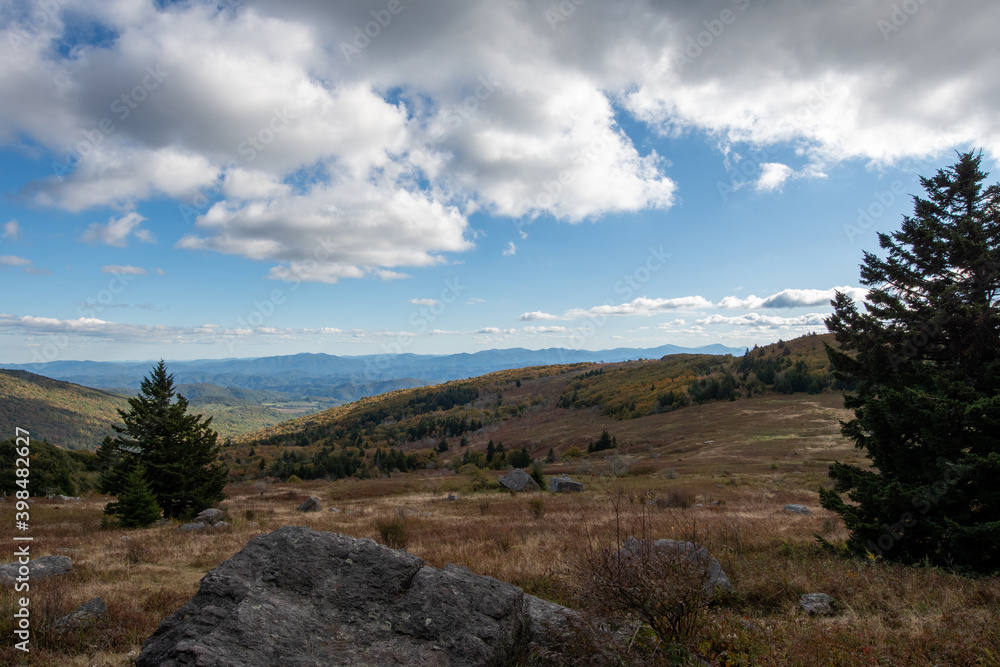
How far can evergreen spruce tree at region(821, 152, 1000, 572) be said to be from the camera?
28.7 feet

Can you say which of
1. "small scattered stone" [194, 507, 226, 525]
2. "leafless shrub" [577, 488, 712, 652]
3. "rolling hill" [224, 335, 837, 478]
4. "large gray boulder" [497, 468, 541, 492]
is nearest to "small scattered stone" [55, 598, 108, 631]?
"leafless shrub" [577, 488, 712, 652]

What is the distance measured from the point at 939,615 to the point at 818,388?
107067 millimetres

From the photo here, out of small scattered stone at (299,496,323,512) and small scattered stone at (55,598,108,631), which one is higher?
small scattered stone at (55,598,108,631)

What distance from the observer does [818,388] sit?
93312mm

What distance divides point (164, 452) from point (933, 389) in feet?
103

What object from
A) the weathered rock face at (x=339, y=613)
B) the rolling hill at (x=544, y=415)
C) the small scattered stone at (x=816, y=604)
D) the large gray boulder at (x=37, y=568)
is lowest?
the rolling hill at (x=544, y=415)

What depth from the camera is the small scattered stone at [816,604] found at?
7.33 meters

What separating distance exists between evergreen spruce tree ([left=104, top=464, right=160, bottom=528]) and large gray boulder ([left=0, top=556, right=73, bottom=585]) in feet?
35.7

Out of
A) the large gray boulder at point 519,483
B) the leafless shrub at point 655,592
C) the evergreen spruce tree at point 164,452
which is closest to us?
the leafless shrub at point 655,592

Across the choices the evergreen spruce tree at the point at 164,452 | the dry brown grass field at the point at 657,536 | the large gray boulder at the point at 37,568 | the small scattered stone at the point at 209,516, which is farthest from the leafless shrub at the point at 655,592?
the evergreen spruce tree at the point at 164,452

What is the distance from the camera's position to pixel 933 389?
9.70m

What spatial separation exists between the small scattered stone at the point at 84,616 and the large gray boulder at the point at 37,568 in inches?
118

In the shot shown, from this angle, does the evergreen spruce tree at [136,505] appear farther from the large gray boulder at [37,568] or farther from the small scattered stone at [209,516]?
the large gray boulder at [37,568]

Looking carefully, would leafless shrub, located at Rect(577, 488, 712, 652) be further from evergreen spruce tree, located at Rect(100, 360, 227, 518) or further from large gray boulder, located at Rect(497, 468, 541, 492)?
large gray boulder, located at Rect(497, 468, 541, 492)
